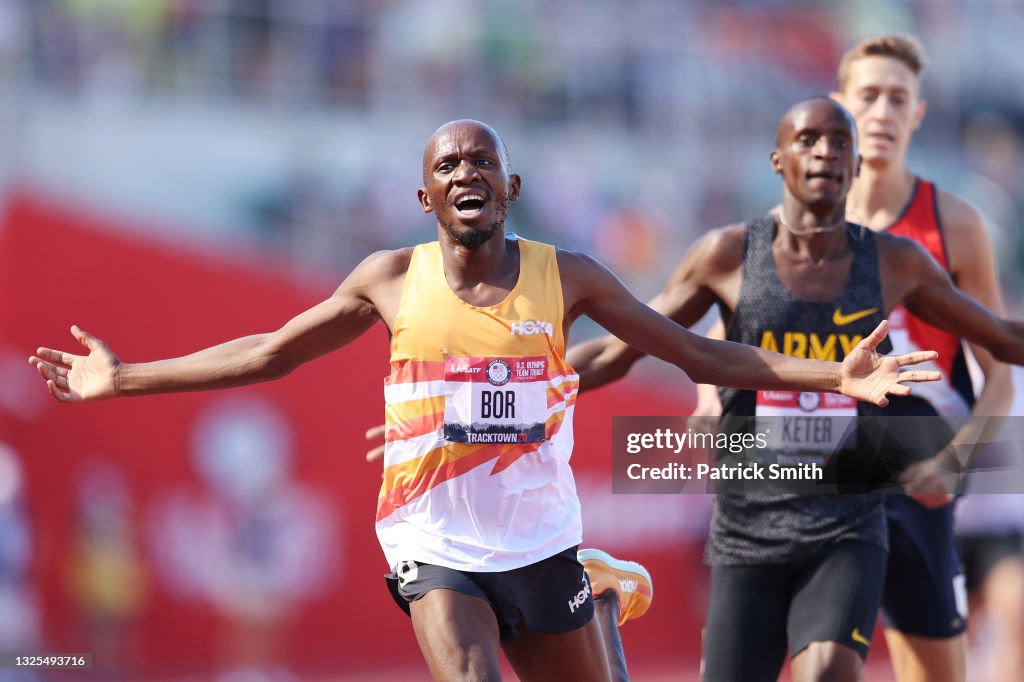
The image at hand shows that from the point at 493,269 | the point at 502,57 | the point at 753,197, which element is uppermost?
the point at 502,57

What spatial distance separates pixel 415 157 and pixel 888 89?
835 centimetres

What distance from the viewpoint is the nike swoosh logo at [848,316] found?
4.75 meters

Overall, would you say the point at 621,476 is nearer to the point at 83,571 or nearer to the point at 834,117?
the point at 834,117

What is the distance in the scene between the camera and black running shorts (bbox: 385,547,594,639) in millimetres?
3951

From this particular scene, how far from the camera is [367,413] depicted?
11.7 m

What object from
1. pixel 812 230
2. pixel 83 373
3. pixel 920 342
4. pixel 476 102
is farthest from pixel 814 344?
pixel 476 102

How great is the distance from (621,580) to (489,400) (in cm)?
134

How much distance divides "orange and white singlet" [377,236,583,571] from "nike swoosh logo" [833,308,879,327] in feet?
3.84

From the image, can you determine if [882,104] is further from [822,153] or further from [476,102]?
[476,102]

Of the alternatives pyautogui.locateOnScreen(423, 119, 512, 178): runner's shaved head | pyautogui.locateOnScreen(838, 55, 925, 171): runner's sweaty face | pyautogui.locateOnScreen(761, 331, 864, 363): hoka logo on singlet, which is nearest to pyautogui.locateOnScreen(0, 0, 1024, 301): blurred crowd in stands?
pyautogui.locateOnScreen(838, 55, 925, 171): runner's sweaty face

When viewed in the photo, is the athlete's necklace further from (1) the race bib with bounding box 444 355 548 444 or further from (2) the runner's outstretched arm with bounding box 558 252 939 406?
(1) the race bib with bounding box 444 355 548 444

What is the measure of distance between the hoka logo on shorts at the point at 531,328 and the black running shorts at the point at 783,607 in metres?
1.31

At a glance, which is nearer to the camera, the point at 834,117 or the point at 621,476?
the point at 834,117

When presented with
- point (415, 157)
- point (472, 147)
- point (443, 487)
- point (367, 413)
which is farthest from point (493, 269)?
Answer: point (415, 157)
